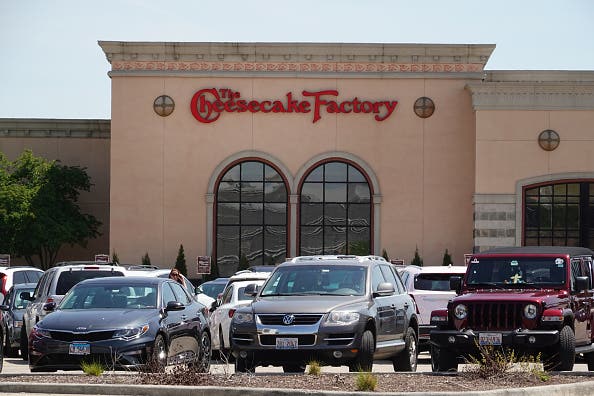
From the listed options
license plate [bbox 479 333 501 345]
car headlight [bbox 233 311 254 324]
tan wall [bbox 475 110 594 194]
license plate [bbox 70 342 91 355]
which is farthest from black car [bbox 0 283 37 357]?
tan wall [bbox 475 110 594 194]

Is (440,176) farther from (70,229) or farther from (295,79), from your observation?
(70,229)

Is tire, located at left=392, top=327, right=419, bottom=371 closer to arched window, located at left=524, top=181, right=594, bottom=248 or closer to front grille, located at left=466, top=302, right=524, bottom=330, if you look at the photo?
front grille, located at left=466, top=302, right=524, bottom=330

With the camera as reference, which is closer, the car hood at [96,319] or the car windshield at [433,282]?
the car hood at [96,319]

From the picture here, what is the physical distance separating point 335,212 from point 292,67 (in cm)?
558

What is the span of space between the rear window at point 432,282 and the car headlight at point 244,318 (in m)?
8.14

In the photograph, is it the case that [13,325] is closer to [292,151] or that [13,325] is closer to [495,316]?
[495,316]

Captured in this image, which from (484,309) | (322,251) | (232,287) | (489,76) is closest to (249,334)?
(484,309)

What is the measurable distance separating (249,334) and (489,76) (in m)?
32.7

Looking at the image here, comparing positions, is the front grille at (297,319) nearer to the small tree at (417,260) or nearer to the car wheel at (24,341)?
the car wheel at (24,341)

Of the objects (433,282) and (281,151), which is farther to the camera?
(281,151)

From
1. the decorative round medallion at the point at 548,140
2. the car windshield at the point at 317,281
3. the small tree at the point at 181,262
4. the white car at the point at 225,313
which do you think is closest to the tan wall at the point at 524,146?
the decorative round medallion at the point at 548,140

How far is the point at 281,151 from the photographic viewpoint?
47.3 meters

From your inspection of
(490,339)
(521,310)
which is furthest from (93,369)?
(521,310)

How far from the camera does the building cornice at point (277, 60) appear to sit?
153ft
